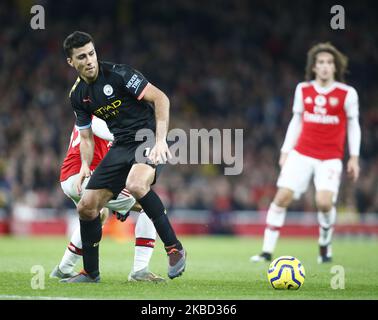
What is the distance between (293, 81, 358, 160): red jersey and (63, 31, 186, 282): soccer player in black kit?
3.33m

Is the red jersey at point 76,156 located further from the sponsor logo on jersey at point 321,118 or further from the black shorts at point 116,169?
the sponsor logo on jersey at point 321,118

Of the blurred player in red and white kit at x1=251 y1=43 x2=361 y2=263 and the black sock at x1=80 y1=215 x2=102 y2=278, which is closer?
the black sock at x1=80 y1=215 x2=102 y2=278

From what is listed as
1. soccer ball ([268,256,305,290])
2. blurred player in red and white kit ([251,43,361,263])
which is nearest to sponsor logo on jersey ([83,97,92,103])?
soccer ball ([268,256,305,290])

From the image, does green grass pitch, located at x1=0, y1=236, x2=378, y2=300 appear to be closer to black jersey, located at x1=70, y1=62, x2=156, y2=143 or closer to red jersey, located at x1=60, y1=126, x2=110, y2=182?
red jersey, located at x1=60, y1=126, x2=110, y2=182

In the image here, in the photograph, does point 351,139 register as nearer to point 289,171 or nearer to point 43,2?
point 289,171

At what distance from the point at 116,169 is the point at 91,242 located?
0.69 metres

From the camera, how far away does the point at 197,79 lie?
2312 centimetres

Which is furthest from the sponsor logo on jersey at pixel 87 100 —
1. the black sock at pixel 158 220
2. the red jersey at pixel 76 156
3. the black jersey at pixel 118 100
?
the black sock at pixel 158 220

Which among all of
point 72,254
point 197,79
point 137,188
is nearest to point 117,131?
point 137,188

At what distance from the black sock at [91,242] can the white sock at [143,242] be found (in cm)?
46

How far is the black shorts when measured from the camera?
743 centimetres

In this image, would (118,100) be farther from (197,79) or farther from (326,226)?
(197,79)

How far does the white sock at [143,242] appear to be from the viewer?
25.9ft

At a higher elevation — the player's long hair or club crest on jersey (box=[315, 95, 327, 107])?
the player's long hair
